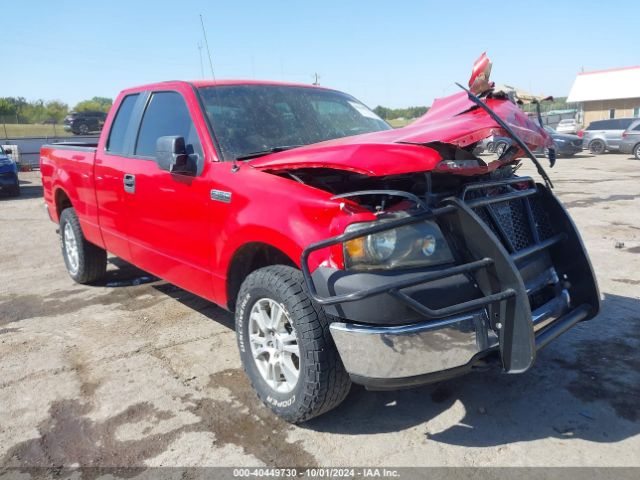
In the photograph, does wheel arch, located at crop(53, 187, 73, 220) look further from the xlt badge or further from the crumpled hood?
the crumpled hood

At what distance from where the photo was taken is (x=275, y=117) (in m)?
4.02

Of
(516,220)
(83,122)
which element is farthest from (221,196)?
(83,122)

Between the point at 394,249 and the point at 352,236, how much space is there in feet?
0.81

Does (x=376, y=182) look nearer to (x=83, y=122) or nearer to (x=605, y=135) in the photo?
(x=605, y=135)

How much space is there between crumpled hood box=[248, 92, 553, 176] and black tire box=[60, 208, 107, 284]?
10.7ft

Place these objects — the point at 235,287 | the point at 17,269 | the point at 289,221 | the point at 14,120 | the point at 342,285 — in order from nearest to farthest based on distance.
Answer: the point at 342,285
the point at 289,221
the point at 235,287
the point at 17,269
the point at 14,120

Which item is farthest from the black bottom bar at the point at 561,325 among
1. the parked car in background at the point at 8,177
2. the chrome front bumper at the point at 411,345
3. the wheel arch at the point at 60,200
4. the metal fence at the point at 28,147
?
the metal fence at the point at 28,147

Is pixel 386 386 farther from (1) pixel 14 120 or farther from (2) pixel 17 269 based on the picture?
(1) pixel 14 120

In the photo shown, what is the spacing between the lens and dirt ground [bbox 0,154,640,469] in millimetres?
2805

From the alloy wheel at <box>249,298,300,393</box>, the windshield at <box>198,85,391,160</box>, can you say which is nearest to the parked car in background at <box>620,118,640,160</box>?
the windshield at <box>198,85,391,160</box>

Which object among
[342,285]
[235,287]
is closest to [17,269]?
[235,287]

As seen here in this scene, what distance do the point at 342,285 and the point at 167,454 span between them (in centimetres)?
129

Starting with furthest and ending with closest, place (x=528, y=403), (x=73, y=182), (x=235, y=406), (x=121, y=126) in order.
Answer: (x=73, y=182) < (x=121, y=126) < (x=235, y=406) < (x=528, y=403)

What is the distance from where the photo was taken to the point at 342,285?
2.58m
